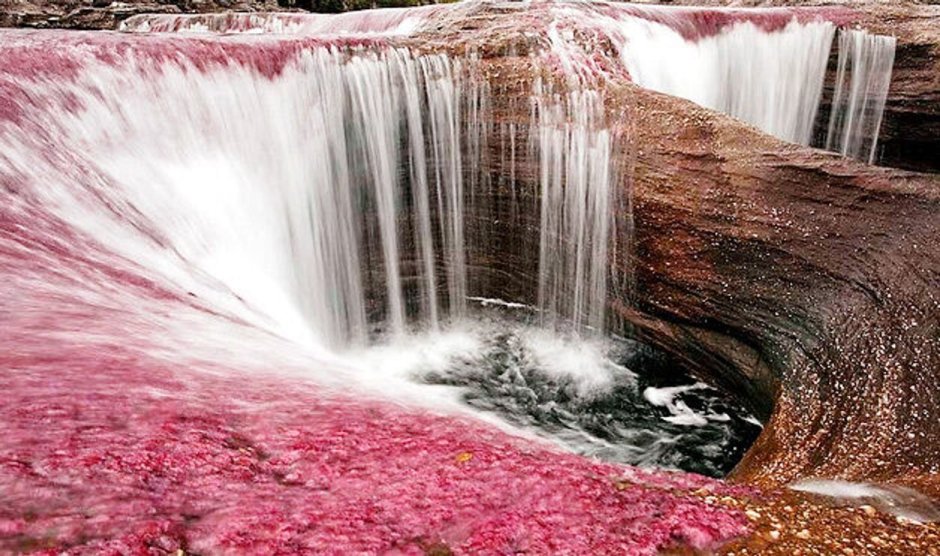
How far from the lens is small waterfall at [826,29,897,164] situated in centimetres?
1313

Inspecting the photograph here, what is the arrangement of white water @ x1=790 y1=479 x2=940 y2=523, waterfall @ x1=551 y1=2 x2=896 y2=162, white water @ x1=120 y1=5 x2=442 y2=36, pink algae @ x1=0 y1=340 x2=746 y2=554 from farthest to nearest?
white water @ x1=120 y1=5 x2=442 y2=36, waterfall @ x1=551 y1=2 x2=896 y2=162, white water @ x1=790 y1=479 x2=940 y2=523, pink algae @ x1=0 y1=340 x2=746 y2=554

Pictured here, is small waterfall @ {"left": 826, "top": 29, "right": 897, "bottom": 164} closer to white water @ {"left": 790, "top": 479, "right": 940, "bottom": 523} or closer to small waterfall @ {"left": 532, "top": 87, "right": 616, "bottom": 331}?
small waterfall @ {"left": 532, "top": 87, "right": 616, "bottom": 331}

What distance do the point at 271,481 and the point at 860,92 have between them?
1521 centimetres

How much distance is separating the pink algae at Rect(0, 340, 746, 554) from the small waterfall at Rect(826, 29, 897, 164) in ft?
45.3

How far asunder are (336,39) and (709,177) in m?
4.88

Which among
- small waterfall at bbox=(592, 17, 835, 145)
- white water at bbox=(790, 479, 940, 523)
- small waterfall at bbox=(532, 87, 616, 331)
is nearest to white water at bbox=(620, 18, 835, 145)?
small waterfall at bbox=(592, 17, 835, 145)

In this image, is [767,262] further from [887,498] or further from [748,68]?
[748,68]

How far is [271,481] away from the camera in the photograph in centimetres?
213

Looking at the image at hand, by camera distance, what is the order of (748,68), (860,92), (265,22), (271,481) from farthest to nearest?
(265,22), (860,92), (748,68), (271,481)

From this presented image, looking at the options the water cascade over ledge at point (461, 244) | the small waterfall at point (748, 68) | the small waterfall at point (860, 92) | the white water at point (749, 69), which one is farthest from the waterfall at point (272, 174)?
the small waterfall at point (860, 92)

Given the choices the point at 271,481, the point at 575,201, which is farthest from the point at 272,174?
the point at 271,481

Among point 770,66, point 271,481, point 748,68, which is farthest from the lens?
point 770,66

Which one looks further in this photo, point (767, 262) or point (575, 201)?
point (575, 201)

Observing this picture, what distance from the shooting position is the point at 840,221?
6.41 meters
